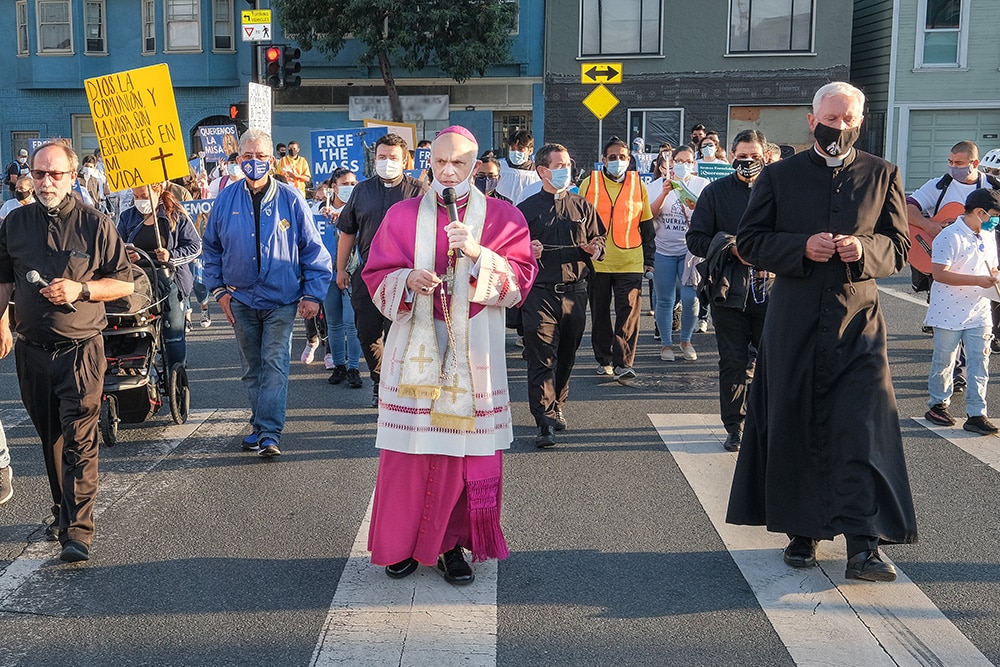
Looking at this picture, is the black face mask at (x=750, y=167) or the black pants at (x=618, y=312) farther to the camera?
the black pants at (x=618, y=312)

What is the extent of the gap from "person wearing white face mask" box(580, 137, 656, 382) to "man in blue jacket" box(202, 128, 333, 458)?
3094 millimetres

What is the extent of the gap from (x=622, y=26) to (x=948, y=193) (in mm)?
20700

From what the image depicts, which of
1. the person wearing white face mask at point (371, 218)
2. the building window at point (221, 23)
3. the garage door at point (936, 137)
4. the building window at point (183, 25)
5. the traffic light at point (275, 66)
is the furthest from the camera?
the building window at point (183, 25)

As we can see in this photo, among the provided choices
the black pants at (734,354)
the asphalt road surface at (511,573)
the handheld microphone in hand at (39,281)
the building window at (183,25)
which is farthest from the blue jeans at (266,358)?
the building window at (183,25)

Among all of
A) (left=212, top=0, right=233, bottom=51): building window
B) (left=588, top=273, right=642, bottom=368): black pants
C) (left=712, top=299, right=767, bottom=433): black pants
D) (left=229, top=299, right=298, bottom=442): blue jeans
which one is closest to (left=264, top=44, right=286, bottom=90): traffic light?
(left=588, top=273, right=642, bottom=368): black pants

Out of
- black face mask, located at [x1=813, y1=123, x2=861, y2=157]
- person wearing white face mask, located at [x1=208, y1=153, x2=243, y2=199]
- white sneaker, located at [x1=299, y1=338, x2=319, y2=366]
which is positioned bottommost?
white sneaker, located at [x1=299, y1=338, x2=319, y2=366]

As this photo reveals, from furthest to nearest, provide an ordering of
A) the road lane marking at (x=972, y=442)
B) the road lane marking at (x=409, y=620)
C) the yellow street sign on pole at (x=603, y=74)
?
the yellow street sign on pole at (x=603, y=74) < the road lane marking at (x=972, y=442) < the road lane marking at (x=409, y=620)

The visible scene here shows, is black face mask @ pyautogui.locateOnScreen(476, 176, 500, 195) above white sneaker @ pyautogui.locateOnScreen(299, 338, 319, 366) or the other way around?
above

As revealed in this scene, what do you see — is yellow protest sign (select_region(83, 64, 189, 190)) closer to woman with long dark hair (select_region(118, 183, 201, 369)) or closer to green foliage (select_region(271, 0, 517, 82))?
woman with long dark hair (select_region(118, 183, 201, 369))

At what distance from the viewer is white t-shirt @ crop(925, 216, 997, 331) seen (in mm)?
8031

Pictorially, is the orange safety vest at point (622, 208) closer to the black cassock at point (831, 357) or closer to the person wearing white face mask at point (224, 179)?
Result: the black cassock at point (831, 357)

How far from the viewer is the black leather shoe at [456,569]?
5039 millimetres

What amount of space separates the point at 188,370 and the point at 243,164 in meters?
3.74

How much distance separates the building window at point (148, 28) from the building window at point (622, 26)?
44.4 ft
